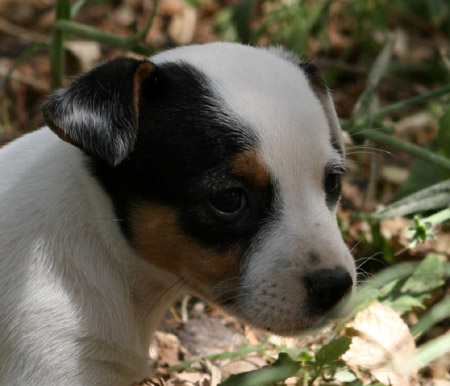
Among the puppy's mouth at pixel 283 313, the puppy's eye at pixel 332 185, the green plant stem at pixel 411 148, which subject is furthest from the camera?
the green plant stem at pixel 411 148

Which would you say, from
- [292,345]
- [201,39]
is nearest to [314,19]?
[201,39]

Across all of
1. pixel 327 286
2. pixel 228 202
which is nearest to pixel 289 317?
pixel 327 286

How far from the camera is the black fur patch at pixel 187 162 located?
126 inches

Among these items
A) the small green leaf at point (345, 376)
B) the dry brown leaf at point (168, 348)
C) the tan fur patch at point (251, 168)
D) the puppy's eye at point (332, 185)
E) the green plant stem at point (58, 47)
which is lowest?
the dry brown leaf at point (168, 348)

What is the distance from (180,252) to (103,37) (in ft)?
7.41

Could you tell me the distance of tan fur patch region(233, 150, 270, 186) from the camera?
125 inches

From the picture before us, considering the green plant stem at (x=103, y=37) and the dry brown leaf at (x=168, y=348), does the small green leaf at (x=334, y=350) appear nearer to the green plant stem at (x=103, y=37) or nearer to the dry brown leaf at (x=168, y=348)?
the dry brown leaf at (x=168, y=348)

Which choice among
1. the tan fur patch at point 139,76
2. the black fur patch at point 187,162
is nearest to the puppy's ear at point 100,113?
the tan fur patch at point 139,76

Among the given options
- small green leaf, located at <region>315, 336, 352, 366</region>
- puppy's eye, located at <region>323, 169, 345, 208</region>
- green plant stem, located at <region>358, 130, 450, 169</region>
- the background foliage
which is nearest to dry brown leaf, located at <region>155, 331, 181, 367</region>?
the background foliage

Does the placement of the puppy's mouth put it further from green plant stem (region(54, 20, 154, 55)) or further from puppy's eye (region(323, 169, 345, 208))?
green plant stem (region(54, 20, 154, 55))

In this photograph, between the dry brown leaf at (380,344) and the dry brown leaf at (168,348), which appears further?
the dry brown leaf at (168,348)

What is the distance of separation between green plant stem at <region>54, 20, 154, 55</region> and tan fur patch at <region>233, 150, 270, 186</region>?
2076mm

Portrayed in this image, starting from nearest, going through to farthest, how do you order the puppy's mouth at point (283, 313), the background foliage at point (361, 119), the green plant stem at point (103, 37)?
the puppy's mouth at point (283, 313) → the background foliage at point (361, 119) → the green plant stem at point (103, 37)

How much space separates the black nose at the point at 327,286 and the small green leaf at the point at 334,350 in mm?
219
